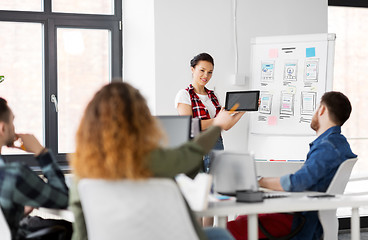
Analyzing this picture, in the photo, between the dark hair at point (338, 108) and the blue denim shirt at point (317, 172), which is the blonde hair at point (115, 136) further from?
the dark hair at point (338, 108)

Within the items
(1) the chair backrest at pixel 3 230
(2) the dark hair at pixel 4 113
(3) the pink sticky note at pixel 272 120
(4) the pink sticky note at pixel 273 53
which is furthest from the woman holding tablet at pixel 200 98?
(1) the chair backrest at pixel 3 230

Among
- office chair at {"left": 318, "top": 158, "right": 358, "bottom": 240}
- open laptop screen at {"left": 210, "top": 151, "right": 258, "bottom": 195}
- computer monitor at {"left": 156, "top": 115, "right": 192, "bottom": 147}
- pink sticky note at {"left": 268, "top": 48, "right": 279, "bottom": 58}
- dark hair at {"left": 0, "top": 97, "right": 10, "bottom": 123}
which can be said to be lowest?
office chair at {"left": 318, "top": 158, "right": 358, "bottom": 240}

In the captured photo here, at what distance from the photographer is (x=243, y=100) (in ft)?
13.6

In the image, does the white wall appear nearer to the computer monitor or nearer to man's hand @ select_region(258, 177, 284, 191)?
the computer monitor

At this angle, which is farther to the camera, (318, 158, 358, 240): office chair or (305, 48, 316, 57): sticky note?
(305, 48, 316, 57): sticky note

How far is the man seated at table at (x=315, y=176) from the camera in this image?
2.65 metres

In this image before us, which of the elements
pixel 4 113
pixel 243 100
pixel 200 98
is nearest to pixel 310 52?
pixel 243 100

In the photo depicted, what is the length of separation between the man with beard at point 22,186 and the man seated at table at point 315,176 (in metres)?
0.96

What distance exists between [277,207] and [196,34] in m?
2.71

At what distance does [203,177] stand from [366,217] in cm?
331

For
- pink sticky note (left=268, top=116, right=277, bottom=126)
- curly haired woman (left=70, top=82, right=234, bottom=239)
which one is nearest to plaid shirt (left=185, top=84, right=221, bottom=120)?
pink sticky note (left=268, top=116, right=277, bottom=126)

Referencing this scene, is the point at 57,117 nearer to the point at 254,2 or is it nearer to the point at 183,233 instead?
the point at 254,2

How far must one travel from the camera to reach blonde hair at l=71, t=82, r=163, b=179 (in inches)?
71.9

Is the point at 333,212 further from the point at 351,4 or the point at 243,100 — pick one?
the point at 351,4
